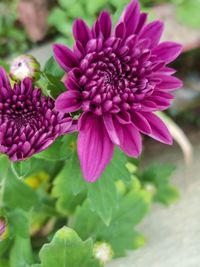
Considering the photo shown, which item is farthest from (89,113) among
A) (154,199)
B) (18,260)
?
(154,199)

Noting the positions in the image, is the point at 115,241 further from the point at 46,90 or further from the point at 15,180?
the point at 46,90

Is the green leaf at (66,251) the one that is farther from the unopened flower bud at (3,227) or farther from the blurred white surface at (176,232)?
the blurred white surface at (176,232)

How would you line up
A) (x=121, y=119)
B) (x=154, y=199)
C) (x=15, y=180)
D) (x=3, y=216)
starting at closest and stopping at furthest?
(x=121, y=119), (x=3, y=216), (x=15, y=180), (x=154, y=199)

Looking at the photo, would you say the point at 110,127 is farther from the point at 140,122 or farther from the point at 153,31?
the point at 153,31

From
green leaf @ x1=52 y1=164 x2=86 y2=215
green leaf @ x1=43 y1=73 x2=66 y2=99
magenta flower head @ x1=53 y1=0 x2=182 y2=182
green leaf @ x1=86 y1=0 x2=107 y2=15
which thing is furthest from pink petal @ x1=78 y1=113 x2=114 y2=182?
green leaf @ x1=86 y1=0 x2=107 y2=15

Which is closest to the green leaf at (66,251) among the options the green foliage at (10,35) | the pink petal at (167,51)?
the pink petal at (167,51)

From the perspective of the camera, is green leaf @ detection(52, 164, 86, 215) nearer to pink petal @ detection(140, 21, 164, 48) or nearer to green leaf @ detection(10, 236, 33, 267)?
green leaf @ detection(10, 236, 33, 267)

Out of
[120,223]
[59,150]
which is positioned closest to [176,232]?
[120,223]
